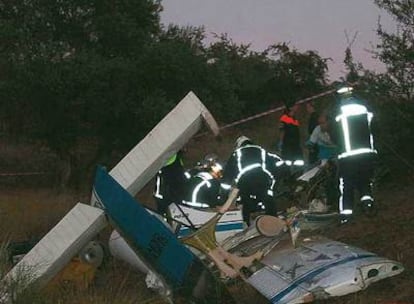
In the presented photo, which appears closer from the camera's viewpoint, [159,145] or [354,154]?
[159,145]

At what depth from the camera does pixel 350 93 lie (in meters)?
8.40

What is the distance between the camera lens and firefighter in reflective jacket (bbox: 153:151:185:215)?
32.4ft

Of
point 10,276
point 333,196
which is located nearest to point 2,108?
point 333,196

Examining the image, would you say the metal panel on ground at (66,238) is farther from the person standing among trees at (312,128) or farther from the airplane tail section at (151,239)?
the person standing among trees at (312,128)

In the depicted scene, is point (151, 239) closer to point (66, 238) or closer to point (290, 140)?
point (66, 238)

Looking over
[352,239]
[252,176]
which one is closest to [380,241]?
[352,239]

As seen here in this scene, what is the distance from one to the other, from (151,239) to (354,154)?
10.0 ft

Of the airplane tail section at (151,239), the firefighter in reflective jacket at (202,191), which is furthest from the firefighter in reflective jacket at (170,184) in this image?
the airplane tail section at (151,239)

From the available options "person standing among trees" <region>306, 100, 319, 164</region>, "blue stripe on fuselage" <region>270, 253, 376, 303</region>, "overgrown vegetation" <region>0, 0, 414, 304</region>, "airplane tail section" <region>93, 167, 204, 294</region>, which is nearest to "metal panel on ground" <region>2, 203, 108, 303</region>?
"airplane tail section" <region>93, 167, 204, 294</region>

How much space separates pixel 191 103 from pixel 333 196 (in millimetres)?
2917

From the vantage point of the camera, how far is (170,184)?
1003 centimetres

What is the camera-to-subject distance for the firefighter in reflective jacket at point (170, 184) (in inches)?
388

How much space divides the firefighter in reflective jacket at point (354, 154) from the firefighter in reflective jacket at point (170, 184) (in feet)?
8.16

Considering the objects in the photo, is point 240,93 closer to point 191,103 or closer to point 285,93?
point 285,93
